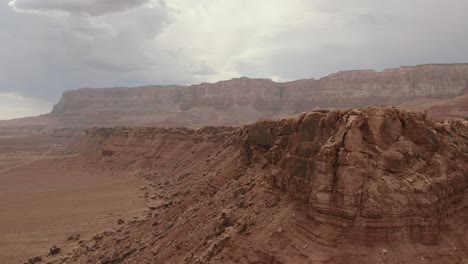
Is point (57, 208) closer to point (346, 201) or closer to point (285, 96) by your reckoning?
point (346, 201)

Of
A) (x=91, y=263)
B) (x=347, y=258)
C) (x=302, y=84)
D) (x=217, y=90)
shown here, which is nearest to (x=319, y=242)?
(x=347, y=258)

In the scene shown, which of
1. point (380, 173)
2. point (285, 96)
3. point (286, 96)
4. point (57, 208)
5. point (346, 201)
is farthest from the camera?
point (285, 96)

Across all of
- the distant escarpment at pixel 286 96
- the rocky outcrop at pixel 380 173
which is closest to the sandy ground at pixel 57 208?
the rocky outcrop at pixel 380 173

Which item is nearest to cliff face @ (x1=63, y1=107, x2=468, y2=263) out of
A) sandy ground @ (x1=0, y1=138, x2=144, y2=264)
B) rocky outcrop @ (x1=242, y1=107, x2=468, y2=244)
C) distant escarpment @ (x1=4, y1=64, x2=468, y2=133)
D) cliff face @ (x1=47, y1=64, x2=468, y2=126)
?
rocky outcrop @ (x1=242, y1=107, x2=468, y2=244)

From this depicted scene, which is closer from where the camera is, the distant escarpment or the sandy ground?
the sandy ground

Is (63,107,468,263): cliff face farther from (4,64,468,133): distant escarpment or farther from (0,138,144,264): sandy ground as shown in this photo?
(4,64,468,133): distant escarpment

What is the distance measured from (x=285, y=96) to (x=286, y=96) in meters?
0.63

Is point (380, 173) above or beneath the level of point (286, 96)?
beneath

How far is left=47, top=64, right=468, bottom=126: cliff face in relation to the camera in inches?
5266

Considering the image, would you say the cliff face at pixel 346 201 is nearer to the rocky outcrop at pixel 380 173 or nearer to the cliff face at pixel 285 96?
the rocky outcrop at pixel 380 173

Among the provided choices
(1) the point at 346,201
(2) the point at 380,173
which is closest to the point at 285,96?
(2) the point at 380,173

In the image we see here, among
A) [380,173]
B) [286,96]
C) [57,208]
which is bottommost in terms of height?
[57,208]

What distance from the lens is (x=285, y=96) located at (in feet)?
580

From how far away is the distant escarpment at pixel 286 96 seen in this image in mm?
133000
